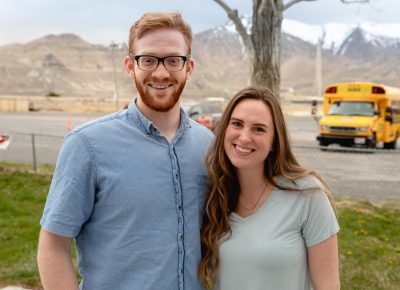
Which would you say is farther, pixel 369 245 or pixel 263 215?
pixel 369 245

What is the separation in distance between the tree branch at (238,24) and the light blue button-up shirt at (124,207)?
4.79 metres

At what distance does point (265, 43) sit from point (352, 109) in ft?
41.9

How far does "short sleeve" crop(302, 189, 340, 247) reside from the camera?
2375mm

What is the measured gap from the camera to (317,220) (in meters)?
2.38

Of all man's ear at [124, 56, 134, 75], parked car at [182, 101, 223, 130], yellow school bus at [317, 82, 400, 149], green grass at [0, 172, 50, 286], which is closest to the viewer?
man's ear at [124, 56, 134, 75]

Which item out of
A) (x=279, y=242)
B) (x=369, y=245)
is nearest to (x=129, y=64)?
(x=279, y=242)

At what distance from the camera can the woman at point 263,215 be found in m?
2.38

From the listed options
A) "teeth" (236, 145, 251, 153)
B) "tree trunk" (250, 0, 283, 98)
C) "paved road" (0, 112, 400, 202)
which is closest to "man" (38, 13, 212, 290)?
"teeth" (236, 145, 251, 153)

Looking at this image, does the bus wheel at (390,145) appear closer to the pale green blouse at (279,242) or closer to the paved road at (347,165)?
the paved road at (347,165)

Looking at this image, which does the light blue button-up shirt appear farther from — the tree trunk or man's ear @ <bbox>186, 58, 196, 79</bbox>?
the tree trunk

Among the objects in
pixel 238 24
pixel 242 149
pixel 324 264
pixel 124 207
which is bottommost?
pixel 324 264

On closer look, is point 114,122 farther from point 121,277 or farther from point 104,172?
point 121,277

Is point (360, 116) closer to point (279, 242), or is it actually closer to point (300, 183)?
point (300, 183)

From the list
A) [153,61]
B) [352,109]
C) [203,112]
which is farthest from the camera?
[203,112]
